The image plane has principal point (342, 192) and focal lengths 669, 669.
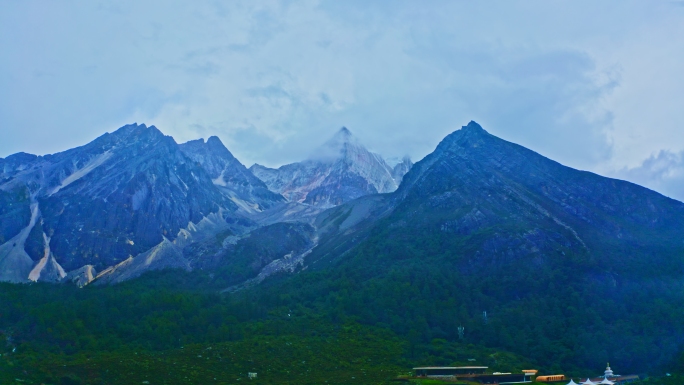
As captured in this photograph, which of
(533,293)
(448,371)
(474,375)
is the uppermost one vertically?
(533,293)

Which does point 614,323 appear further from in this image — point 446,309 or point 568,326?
→ point 446,309

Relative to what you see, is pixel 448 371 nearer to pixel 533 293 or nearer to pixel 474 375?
pixel 474 375

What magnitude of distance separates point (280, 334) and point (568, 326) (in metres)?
62.4

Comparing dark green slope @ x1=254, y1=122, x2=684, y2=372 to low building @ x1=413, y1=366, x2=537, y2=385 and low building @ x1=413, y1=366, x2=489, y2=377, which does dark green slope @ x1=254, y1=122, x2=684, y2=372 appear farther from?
low building @ x1=413, y1=366, x2=489, y2=377

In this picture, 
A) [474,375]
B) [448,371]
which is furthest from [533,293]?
[448,371]

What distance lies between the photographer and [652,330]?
133875mm

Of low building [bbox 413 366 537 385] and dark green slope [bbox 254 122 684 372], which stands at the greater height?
dark green slope [bbox 254 122 684 372]

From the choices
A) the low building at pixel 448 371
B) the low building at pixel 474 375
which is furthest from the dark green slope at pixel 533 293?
the low building at pixel 448 371

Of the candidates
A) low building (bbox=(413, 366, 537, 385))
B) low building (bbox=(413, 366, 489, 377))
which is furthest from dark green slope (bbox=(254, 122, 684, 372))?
low building (bbox=(413, 366, 489, 377))

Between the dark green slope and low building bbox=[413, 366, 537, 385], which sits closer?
low building bbox=[413, 366, 537, 385]

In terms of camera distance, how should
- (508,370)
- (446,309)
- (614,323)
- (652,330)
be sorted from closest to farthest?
(508,370)
(652,330)
(614,323)
(446,309)

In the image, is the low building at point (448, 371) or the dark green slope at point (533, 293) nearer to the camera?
the low building at point (448, 371)

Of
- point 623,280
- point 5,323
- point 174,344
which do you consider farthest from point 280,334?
point 623,280

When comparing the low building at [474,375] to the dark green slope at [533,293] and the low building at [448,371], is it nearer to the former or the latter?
the low building at [448,371]
